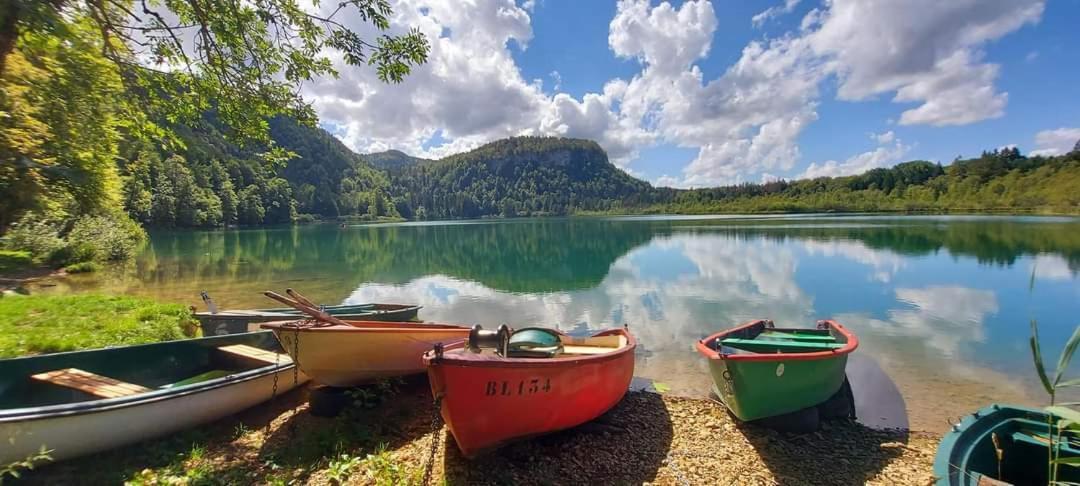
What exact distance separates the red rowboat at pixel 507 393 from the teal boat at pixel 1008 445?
13.1 feet

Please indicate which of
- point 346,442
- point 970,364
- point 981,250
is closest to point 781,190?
point 981,250

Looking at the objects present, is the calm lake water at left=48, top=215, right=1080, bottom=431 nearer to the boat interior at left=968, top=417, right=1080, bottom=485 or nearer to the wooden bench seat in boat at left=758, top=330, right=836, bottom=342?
the wooden bench seat in boat at left=758, top=330, right=836, bottom=342

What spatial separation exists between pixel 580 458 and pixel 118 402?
5.69 metres

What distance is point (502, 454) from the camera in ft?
20.7

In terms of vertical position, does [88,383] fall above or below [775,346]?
above

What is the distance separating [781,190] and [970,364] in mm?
181240

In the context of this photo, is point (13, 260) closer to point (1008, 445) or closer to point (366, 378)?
point (366, 378)

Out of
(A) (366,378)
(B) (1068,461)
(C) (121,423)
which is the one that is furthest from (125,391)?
(B) (1068,461)

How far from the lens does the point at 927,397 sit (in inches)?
378

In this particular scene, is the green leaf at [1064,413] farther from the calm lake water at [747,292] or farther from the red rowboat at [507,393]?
the calm lake water at [747,292]

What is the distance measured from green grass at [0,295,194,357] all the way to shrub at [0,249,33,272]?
1126cm

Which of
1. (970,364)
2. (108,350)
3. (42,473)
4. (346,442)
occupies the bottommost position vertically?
(970,364)

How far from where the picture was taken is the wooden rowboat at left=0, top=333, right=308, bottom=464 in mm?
Answer: 4840

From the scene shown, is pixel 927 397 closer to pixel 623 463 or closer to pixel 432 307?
pixel 623 463
